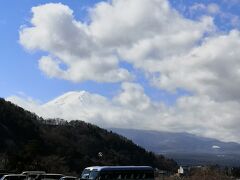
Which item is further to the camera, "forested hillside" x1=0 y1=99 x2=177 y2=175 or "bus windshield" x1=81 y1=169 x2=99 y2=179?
"forested hillside" x1=0 y1=99 x2=177 y2=175

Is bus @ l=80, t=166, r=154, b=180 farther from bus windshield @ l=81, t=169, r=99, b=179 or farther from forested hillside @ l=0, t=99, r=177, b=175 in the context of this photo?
forested hillside @ l=0, t=99, r=177, b=175

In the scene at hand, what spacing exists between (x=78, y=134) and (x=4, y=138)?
112 feet

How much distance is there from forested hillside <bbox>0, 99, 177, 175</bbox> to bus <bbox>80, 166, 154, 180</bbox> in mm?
37093

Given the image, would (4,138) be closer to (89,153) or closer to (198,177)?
(89,153)

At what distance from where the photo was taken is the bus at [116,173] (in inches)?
1540

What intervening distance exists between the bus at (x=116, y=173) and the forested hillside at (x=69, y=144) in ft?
122

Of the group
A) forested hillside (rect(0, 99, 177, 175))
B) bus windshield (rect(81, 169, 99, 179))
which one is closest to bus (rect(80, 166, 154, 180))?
bus windshield (rect(81, 169, 99, 179))

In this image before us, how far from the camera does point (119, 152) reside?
451 feet

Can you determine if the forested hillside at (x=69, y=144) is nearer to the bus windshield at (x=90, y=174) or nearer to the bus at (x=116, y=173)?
the bus at (x=116, y=173)

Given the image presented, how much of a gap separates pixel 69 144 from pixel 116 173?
8611 centimetres

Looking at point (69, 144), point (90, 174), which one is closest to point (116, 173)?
point (90, 174)

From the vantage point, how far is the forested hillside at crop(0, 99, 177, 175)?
103m

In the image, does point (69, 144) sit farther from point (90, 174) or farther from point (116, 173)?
point (90, 174)

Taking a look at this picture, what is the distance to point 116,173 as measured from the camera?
132ft
